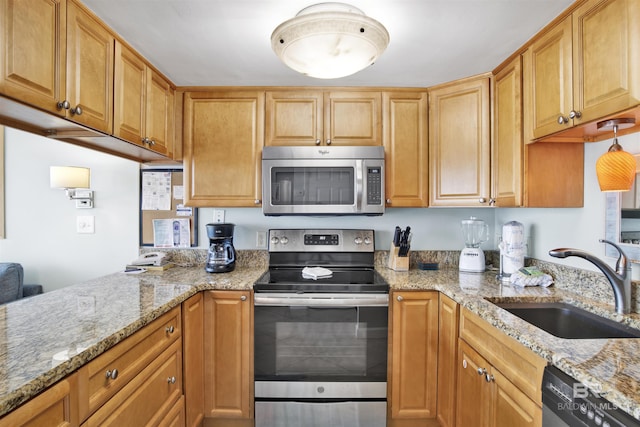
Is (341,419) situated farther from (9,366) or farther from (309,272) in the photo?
(9,366)

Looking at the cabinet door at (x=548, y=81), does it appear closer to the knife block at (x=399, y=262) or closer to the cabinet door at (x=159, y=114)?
the knife block at (x=399, y=262)

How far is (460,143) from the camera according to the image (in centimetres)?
202

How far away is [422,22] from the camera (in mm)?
1435

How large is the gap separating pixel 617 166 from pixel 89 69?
7.21 feet

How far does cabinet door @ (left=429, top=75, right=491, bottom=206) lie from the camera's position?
194 cm

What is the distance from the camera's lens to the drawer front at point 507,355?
1.03 metres

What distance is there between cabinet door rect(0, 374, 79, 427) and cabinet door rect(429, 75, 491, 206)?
2011mm

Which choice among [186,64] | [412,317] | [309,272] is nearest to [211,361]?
[309,272]

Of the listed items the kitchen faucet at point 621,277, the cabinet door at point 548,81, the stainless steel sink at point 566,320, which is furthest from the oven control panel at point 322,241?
the kitchen faucet at point 621,277

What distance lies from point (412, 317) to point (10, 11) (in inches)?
83.8

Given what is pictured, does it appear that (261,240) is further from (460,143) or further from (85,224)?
(460,143)

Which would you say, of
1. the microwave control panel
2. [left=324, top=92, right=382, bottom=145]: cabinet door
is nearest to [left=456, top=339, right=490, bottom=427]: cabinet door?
the microwave control panel

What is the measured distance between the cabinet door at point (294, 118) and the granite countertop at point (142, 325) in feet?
3.17

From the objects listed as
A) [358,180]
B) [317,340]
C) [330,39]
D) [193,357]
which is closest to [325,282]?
[317,340]
